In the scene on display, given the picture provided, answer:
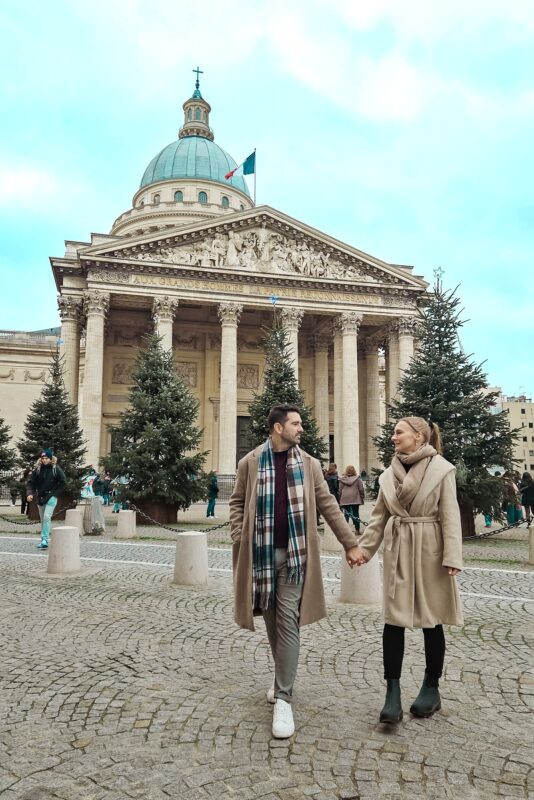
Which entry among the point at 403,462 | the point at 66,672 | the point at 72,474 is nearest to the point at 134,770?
the point at 66,672

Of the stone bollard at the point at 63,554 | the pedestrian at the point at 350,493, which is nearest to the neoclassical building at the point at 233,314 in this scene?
the pedestrian at the point at 350,493

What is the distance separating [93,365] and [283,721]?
3264 cm

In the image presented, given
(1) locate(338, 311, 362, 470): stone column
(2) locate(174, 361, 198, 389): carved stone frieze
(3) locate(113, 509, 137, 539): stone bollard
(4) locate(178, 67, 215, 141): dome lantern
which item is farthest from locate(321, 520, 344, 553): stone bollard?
(4) locate(178, 67, 215, 141): dome lantern

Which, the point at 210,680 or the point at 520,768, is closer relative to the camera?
the point at 520,768

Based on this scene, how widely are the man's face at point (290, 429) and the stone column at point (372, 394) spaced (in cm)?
3819

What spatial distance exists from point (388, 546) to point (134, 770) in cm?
195

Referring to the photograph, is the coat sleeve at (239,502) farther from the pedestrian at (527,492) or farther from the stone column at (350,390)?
the stone column at (350,390)

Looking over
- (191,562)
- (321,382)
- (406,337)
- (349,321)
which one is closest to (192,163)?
(321,382)

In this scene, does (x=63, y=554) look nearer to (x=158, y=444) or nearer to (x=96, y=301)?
(x=158, y=444)

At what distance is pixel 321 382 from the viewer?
42.5m

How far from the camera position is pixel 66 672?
4.82 meters

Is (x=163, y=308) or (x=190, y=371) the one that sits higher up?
(x=163, y=308)

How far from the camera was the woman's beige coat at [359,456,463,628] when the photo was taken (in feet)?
12.2

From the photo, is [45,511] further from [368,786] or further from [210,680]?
[368,786]
